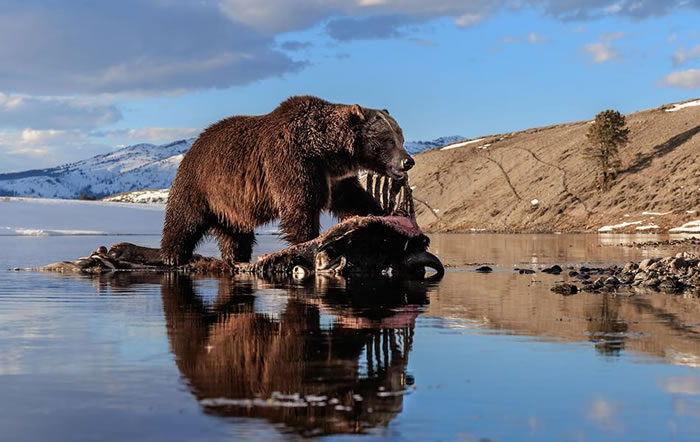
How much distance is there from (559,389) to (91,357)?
347 centimetres

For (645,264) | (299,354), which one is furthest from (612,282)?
(299,354)

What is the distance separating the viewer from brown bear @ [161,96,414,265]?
16.3 metres

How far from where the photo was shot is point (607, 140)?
97.2 metres

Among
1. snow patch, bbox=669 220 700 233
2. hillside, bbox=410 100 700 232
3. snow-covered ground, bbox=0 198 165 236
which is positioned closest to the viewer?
snow-covered ground, bbox=0 198 165 236

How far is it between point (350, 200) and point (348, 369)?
11851 millimetres

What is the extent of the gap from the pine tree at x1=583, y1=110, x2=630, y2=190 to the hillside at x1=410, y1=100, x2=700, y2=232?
4.58 ft

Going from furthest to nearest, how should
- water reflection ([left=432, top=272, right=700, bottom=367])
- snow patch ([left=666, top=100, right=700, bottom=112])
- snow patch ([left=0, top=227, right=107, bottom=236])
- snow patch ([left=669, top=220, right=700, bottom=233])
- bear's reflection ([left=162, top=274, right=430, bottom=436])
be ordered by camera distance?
snow patch ([left=666, top=100, right=700, bottom=112]), snow patch ([left=669, top=220, right=700, bottom=233]), snow patch ([left=0, top=227, right=107, bottom=236]), water reflection ([left=432, top=272, right=700, bottom=367]), bear's reflection ([left=162, top=274, right=430, bottom=436])

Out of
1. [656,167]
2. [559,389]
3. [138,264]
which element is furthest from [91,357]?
[656,167]

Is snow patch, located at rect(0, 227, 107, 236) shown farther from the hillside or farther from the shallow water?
the shallow water

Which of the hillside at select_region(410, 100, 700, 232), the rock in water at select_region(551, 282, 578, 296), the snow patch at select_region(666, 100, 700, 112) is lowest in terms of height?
the rock in water at select_region(551, 282, 578, 296)

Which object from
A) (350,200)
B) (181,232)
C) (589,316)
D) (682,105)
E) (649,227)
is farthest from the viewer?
(682,105)

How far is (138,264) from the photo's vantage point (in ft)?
65.1

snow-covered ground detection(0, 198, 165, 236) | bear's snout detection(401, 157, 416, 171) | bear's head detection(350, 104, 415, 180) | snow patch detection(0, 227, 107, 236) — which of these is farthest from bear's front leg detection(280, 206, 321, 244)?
snow patch detection(0, 227, 107, 236)

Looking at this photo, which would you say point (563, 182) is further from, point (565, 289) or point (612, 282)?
point (565, 289)
